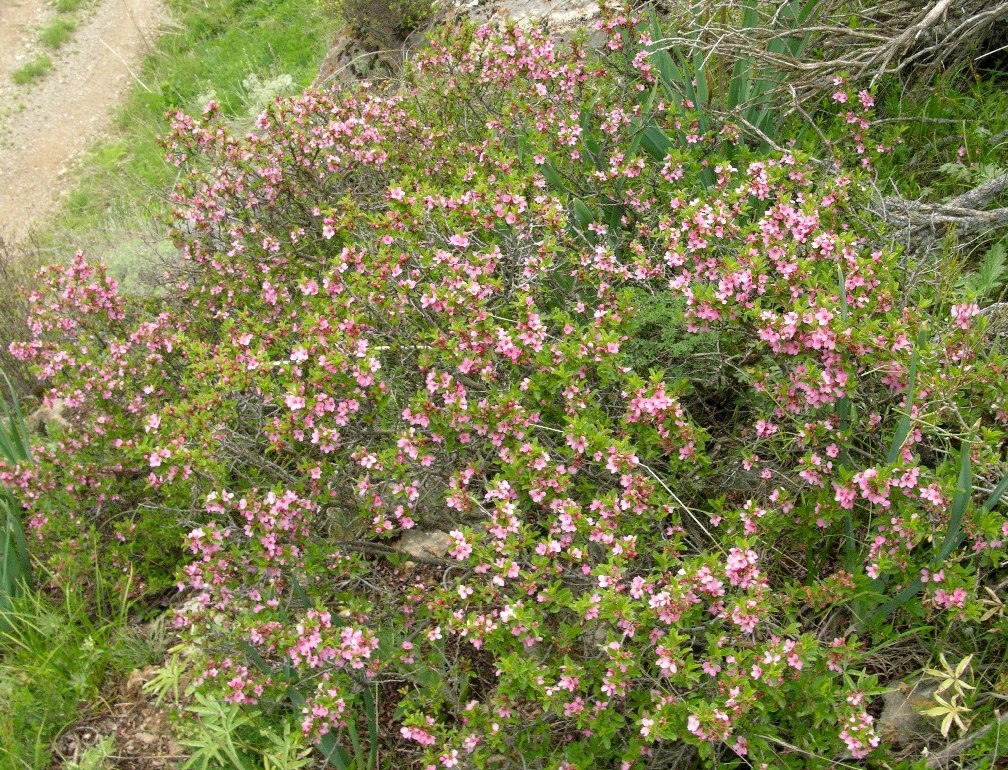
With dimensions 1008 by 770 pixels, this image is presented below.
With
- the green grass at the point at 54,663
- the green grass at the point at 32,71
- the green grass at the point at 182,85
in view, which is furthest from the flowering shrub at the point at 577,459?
the green grass at the point at 32,71

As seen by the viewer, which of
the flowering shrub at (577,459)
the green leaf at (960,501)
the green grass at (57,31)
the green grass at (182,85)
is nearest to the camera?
the green leaf at (960,501)

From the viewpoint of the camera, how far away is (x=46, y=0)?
15.1 meters

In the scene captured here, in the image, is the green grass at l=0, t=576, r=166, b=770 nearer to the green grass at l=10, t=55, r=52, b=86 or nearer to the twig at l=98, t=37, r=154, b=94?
the twig at l=98, t=37, r=154, b=94

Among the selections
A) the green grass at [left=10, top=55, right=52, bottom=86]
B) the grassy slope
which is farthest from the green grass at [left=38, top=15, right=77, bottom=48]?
the grassy slope

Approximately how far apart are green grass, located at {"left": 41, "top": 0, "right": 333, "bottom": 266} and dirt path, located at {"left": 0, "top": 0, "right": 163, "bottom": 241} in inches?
21.6

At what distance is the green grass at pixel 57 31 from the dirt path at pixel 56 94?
14 cm

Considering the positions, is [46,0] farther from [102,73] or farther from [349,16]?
[349,16]

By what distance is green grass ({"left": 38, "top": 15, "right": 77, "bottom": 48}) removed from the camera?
46.3 ft

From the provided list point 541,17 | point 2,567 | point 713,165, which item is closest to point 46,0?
point 541,17

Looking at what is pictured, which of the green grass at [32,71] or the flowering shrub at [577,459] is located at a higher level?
the green grass at [32,71]

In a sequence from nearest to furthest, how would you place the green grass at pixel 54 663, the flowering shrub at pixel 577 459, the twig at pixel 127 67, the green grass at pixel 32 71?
1. the flowering shrub at pixel 577 459
2. the green grass at pixel 54 663
3. the twig at pixel 127 67
4. the green grass at pixel 32 71

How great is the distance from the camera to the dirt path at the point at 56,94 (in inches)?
465

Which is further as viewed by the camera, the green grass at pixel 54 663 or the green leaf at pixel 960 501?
the green grass at pixel 54 663

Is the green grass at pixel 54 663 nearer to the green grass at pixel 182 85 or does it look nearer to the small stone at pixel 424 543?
the small stone at pixel 424 543
